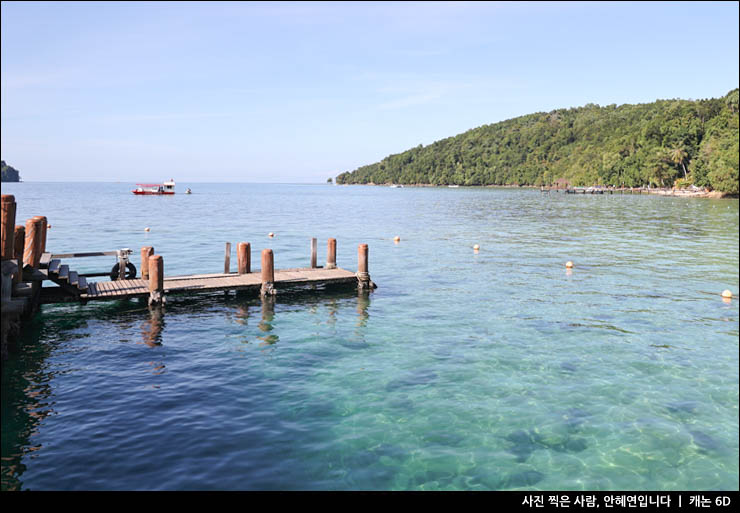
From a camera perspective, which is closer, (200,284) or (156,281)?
(156,281)

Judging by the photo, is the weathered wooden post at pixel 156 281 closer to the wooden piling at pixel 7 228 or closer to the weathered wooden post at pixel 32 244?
the weathered wooden post at pixel 32 244

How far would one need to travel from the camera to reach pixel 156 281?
20.6 metres

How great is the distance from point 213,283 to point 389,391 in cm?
1128

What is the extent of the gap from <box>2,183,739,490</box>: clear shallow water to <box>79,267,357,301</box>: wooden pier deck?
0.80 metres

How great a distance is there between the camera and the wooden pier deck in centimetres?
2047

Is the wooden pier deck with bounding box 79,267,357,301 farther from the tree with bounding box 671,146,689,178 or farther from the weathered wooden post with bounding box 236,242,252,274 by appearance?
the tree with bounding box 671,146,689,178

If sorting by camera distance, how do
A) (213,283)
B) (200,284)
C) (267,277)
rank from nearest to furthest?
(200,284), (213,283), (267,277)

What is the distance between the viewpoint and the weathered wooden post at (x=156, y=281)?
20328 mm

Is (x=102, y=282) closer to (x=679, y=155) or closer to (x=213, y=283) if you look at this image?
(x=213, y=283)

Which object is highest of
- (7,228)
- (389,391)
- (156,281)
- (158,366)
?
(7,228)

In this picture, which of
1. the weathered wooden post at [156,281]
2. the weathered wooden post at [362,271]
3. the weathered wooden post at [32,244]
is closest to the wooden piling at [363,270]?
the weathered wooden post at [362,271]

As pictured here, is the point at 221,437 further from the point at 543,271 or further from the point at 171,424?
the point at 543,271

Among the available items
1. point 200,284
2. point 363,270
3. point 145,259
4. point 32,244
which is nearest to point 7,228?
point 32,244
